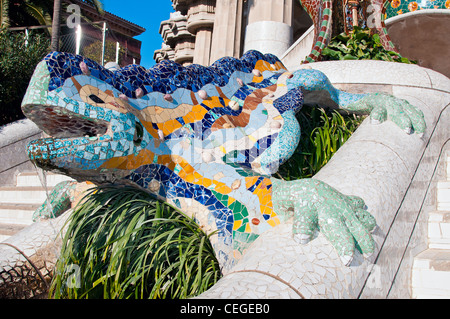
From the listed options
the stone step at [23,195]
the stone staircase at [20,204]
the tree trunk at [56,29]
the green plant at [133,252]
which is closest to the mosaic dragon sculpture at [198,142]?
the green plant at [133,252]

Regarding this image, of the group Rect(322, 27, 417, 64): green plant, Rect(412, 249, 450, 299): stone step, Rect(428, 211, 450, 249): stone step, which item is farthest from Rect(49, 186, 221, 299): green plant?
Rect(322, 27, 417, 64): green plant

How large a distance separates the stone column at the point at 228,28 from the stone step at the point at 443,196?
278 inches

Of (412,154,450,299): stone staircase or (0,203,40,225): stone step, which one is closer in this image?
(412,154,450,299): stone staircase

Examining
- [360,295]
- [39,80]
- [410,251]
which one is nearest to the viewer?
[360,295]

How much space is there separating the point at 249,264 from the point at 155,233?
0.69 meters

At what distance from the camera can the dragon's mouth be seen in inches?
88.0

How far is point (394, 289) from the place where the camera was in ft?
7.70

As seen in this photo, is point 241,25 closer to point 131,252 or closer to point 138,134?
point 138,134

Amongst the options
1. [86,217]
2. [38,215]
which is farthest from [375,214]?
[38,215]

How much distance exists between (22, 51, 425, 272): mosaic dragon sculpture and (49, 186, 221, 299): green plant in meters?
0.12

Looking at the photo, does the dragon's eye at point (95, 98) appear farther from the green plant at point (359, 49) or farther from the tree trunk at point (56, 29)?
the tree trunk at point (56, 29)

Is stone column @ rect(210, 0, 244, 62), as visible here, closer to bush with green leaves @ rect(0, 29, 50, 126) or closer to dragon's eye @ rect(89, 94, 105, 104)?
bush with green leaves @ rect(0, 29, 50, 126)

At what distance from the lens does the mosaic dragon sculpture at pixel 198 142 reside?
85.7 inches
